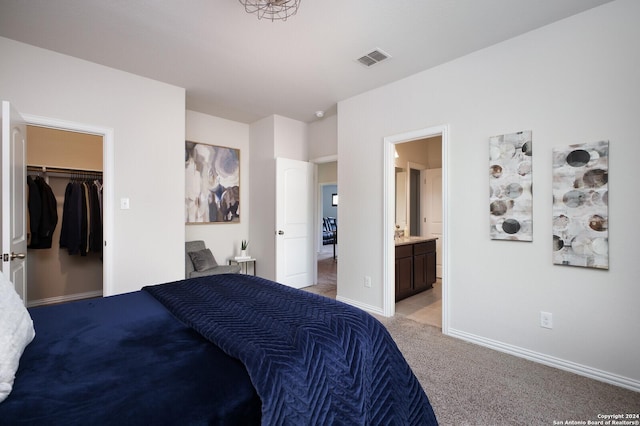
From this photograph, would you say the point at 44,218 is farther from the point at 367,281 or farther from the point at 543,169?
the point at 543,169

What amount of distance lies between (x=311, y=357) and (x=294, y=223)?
11.9ft

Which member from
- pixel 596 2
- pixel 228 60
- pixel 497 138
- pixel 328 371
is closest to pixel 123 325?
pixel 328 371

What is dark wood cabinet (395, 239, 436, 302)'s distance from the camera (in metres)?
3.94

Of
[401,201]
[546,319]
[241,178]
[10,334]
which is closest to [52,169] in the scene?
[241,178]

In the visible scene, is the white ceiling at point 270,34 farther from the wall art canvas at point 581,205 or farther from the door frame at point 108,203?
the wall art canvas at point 581,205

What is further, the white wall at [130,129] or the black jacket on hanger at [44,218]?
the black jacket on hanger at [44,218]

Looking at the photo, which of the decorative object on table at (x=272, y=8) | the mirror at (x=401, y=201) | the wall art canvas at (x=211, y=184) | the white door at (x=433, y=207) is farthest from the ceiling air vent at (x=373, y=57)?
the white door at (x=433, y=207)

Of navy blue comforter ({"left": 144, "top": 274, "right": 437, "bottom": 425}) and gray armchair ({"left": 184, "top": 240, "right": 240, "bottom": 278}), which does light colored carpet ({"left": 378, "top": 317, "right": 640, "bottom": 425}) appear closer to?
navy blue comforter ({"left": 144, "top": 274, "right": 437, "bottom": 425})

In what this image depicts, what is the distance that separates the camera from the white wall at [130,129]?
2727mm

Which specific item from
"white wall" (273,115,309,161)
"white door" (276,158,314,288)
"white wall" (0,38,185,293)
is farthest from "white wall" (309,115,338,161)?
"white wall" (0,38,185,293)

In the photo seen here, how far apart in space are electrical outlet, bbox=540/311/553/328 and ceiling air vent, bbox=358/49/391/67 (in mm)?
2573

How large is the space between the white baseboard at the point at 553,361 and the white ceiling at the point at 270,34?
103 inches

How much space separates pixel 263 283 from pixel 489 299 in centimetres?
205

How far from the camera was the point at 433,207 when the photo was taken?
554cm
